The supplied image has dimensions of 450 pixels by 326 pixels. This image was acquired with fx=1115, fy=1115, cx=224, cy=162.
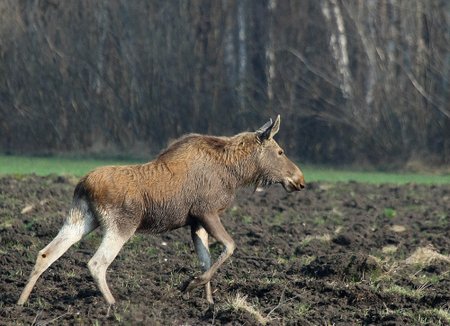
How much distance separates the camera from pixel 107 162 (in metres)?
28.4

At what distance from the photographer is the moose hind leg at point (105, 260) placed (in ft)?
32.0

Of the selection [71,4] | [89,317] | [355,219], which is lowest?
[355,219]

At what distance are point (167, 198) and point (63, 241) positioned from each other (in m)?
1.04

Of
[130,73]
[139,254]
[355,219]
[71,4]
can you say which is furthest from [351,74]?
[139,254]

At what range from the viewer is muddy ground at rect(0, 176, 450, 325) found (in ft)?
30.8

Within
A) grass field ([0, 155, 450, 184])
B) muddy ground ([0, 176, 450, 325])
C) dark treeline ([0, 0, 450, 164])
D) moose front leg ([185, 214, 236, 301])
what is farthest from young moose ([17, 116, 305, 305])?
dark treeline ([0, 0, 450, 164])

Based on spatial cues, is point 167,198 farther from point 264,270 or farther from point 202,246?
point 264,270

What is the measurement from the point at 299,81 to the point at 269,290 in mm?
20176

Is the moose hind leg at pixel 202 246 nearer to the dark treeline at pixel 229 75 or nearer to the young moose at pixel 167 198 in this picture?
the young moose at pixel 167 198

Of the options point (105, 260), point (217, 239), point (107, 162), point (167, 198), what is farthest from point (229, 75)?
point (105, 260)

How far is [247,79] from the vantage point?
102 ft

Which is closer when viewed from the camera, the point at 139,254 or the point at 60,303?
the point at 60,303

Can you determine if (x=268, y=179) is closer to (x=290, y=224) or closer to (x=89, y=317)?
(x=89, y=317)

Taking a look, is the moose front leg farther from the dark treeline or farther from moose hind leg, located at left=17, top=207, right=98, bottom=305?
the dark treeline
